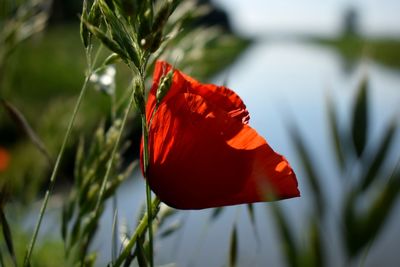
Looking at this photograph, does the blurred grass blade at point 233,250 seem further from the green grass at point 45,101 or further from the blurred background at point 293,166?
the green grass at point 45,101

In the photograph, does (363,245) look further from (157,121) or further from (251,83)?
(251,83)

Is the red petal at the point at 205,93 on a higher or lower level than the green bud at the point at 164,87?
lower

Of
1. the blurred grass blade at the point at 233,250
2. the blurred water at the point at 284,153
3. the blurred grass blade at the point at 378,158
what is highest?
the blurred grass blade at the point at 378,158

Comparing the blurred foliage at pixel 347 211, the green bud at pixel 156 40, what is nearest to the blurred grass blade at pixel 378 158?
the blurred foliage at pixel 347 211

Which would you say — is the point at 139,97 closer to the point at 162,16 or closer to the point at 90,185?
the point at 162,16

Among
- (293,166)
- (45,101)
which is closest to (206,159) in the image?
(293,166)

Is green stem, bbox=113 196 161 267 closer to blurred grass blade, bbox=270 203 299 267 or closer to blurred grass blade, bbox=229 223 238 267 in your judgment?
blurred grass blade, bbox=229 223 238 267

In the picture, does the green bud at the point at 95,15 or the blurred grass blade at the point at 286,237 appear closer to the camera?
the blurred grass blade at the point at 286,237

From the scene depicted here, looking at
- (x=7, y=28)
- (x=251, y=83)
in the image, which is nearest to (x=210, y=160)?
(x=7, y=28)
